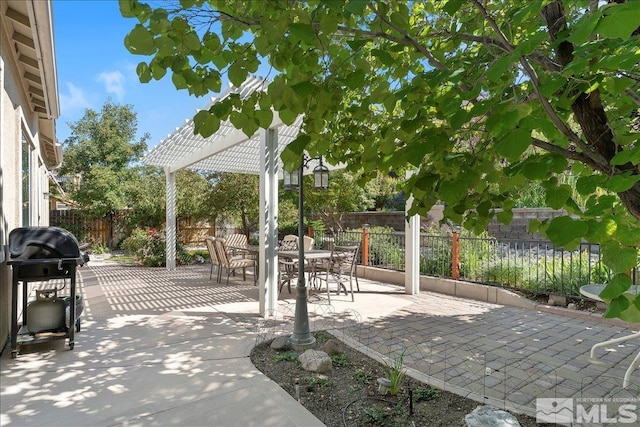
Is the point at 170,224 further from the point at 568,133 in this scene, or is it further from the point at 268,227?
the point at 568,133

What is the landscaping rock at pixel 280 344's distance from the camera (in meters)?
3.77

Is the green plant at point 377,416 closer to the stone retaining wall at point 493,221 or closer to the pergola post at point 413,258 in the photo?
the pergola post at point 413,258

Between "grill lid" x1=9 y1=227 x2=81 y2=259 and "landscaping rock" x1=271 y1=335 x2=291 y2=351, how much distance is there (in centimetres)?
224

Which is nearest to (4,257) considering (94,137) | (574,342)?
(574,342)

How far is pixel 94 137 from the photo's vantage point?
20.8 m

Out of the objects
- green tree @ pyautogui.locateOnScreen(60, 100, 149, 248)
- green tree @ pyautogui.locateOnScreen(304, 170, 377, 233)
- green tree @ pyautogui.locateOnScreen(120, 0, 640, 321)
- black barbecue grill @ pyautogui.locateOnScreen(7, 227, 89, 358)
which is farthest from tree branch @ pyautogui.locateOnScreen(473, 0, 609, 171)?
green tree @ pyautogui.locateOnScreen(60, 100, 149, 248)

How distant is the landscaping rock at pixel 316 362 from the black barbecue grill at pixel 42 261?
8.03 feet

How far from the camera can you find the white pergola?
17.1 ft

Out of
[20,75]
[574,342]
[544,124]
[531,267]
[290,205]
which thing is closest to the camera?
[544,124]

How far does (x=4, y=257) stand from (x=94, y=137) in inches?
799

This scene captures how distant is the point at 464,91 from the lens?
1407mm

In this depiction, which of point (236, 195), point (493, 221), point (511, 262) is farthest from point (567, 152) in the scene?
point (236, 195)

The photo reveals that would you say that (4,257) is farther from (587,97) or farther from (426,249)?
(426,249)

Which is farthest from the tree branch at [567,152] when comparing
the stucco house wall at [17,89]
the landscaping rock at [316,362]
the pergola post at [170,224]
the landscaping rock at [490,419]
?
the pergola post at [170,224]
